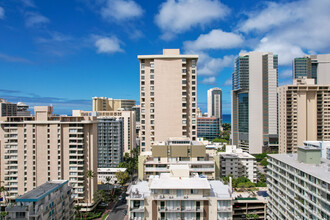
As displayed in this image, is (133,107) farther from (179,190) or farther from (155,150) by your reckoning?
(179,190)

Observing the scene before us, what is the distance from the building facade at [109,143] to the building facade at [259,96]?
67330mm

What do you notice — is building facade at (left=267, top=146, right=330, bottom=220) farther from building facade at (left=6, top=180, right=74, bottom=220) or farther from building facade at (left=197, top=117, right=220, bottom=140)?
building facade at (left=197, top=117, right=220, bottom=140)

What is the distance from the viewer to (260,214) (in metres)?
55.4

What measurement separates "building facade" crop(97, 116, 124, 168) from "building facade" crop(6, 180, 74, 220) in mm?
51090

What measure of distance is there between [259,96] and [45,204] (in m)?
108

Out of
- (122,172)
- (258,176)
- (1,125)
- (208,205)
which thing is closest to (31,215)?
(208,205)

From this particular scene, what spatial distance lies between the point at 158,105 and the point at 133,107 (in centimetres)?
13820

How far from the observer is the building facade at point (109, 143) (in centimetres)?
10000

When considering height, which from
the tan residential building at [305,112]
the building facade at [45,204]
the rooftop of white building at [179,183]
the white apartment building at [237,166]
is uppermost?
the tan residential building at [305,112]

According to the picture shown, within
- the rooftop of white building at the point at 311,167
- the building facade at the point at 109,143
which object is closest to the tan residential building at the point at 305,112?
the rooftop of white building at the point at 311,167

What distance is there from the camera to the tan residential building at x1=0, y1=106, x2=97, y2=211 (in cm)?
5903

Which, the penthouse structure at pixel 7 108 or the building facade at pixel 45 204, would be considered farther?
the penthouse structure at pixel 7 108

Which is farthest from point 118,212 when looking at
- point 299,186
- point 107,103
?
point 107,103

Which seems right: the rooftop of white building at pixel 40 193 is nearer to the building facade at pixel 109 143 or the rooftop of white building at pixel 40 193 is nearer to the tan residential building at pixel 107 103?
the building facade at pixel 109 143
